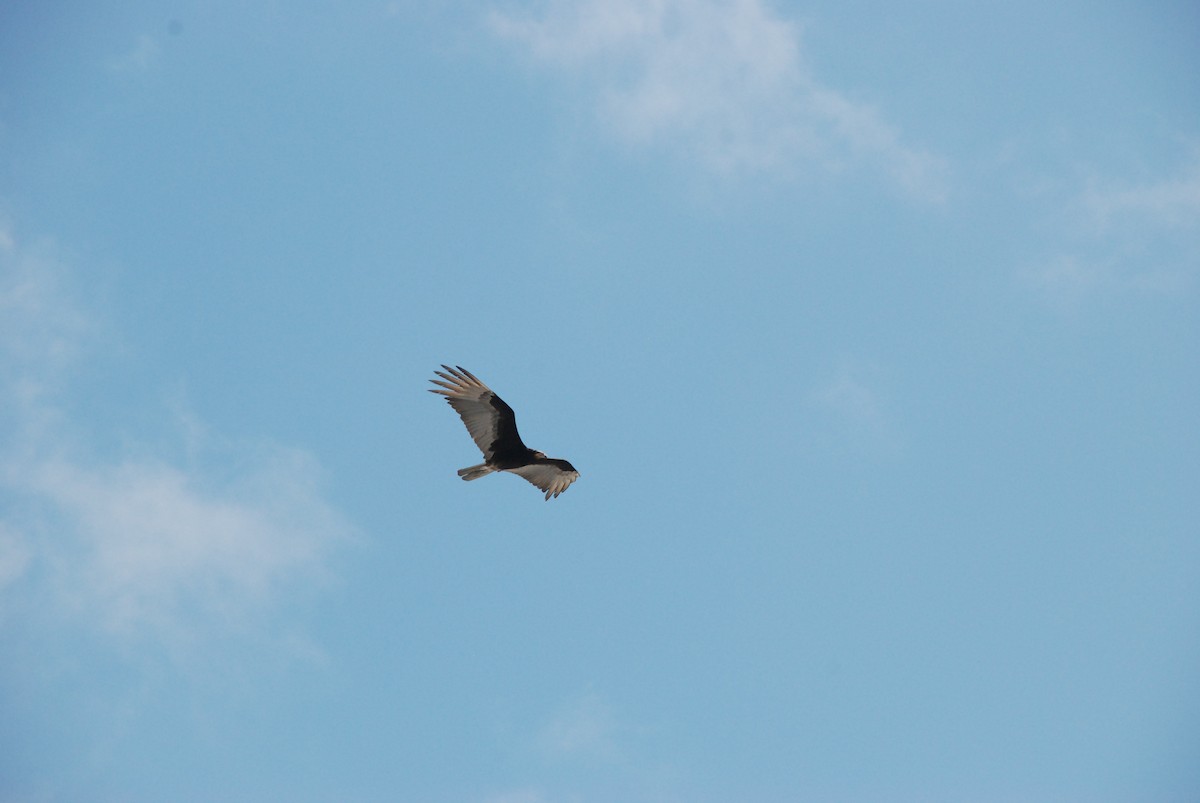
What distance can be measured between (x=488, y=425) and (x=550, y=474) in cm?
184

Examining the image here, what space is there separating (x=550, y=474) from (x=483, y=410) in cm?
216

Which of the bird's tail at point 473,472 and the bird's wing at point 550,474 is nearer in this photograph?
the bird's tail at point 473,472

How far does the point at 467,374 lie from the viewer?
25500mm

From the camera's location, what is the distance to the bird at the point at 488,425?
83.8ft

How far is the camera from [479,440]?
25828 mm

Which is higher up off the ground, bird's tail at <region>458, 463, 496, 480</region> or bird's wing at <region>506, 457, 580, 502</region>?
bird's wing at <region>506, 457, 580, 502</region>

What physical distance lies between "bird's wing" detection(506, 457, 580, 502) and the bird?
23 mm

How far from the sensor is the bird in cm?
2553

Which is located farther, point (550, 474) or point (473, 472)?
point (550, 474)

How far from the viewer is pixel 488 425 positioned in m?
25.7

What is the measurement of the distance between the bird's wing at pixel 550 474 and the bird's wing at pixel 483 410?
612mm

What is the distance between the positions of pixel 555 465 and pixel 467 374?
2.89m

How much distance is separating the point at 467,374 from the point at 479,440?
61.2 inches

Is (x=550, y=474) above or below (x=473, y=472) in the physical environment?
above
